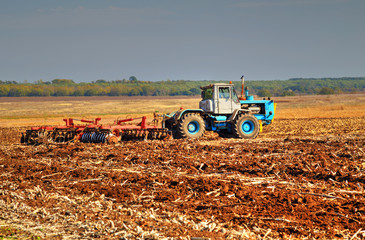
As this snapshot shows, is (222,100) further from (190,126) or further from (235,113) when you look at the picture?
(190,126)

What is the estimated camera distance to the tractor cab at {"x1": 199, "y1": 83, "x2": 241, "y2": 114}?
688 inches

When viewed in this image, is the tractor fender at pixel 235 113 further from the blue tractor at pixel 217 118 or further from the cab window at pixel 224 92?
the cab window at pixel 224 92

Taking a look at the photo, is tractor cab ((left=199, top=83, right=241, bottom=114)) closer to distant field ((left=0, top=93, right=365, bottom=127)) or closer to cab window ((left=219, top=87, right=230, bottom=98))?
cab window ((left=219, top=87, right=230, bottom=98))

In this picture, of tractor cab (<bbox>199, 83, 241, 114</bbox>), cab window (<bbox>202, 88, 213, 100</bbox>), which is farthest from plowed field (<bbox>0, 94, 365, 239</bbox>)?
cab window (<bbox>202, 88, 213, 100</bbox>)

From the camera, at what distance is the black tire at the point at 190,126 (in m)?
17.2

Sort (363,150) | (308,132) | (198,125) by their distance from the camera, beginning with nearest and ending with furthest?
(363,150) < (198,125) < (308,132)

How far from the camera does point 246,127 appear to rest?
17.9 m

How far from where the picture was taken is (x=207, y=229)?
19.6 feet

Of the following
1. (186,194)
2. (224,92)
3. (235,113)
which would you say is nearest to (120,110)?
(224,92)

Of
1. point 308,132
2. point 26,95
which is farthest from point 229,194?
point 26,95

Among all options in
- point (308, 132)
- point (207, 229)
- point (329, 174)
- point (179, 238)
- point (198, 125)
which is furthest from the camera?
point (308, 132)

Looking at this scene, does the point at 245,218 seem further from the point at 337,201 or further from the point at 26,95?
the point at 26,95

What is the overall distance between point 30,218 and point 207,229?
278cm

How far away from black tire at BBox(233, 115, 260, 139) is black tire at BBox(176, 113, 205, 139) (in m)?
1.44
